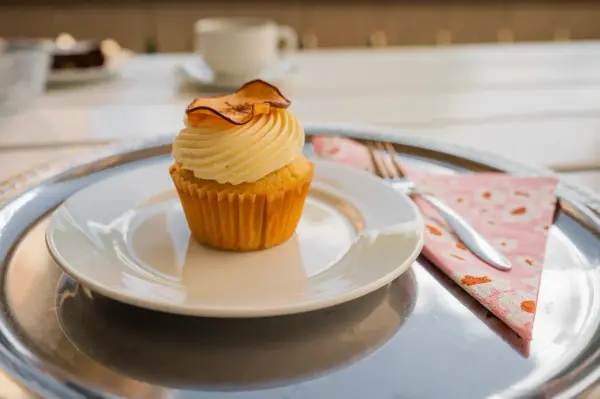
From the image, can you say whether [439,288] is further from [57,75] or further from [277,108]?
[57,75]

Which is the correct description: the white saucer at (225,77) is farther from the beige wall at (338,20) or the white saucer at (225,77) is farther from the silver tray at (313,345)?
the beige wall at (338,20)

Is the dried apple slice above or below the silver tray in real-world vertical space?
above

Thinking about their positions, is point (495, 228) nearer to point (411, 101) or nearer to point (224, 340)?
point (224, 340)

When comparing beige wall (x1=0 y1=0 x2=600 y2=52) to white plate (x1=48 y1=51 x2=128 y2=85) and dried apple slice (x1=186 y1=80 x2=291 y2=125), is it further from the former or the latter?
dried apple slice (x1=186 y1=80 x2=291 y2=125)

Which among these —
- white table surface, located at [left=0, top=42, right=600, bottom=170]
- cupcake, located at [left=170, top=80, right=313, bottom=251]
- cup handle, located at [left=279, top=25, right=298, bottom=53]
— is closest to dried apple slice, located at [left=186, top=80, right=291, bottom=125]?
cupcake, located at [left=170, top=80, right=313, bottom=251]

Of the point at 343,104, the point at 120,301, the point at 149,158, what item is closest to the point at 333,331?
the point at 120,301

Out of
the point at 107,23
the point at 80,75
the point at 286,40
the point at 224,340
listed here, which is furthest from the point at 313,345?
the point at 107,23
